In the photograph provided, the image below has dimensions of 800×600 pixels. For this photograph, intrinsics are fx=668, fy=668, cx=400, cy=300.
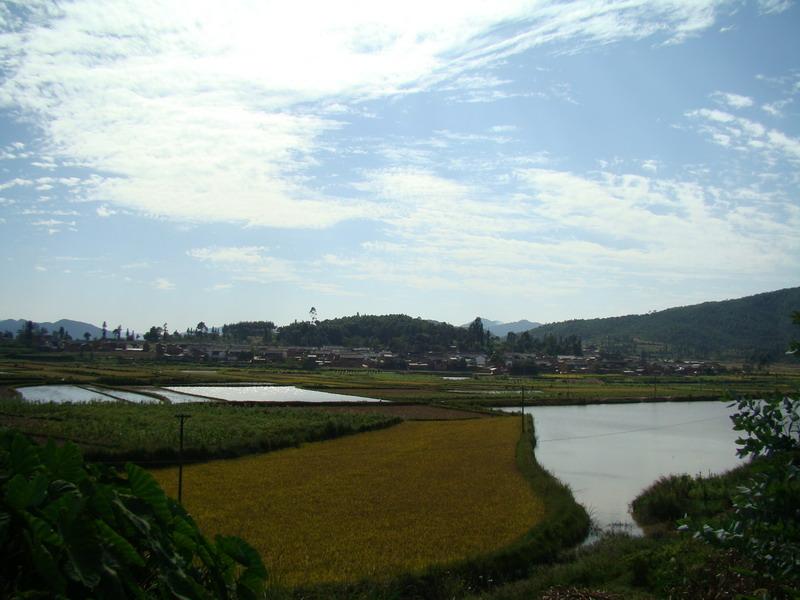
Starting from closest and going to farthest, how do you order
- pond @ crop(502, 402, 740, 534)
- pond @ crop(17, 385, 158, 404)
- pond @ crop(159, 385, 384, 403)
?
1. pond @ crop(502, 402, 740, 534)
2. pond @ crop(17, 385, 158, 404)
3. pond @ crop(159, 385, 384, 403)

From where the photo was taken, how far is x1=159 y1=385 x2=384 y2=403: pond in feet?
151

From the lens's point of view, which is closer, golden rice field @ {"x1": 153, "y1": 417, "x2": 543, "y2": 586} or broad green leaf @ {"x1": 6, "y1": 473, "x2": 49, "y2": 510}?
broad green leaf @ {"x1": 6, "y1": 473, "x2": 49, "y2": 510}

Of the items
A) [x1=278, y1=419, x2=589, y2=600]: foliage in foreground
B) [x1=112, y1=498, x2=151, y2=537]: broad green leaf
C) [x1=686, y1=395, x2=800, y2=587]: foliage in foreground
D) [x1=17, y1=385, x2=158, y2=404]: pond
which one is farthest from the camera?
[x1=17, y1=385, x2=158, y2=404]: pond

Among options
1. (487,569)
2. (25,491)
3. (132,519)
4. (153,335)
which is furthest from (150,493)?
(153,335)

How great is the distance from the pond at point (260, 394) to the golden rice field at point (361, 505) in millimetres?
20084

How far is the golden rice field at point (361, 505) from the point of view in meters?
12.4

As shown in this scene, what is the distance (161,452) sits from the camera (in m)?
22.0

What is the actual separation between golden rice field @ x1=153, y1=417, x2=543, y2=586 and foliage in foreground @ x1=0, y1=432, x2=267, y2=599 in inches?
325

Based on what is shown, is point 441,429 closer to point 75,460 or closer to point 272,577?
point 272,577

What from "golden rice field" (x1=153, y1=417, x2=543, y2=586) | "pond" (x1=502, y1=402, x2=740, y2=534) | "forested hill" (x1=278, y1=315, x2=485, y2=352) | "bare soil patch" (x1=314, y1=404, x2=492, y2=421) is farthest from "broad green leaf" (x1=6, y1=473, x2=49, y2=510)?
"forested hill" (x1=278, y1=315, x2=485, y2=352)

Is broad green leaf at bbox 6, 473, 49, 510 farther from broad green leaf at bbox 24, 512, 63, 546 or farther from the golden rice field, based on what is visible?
the golden rice field

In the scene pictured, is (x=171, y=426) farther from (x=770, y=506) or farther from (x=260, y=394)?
(x=770, y=506)

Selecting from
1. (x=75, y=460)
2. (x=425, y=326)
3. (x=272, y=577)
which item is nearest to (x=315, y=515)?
(x=272, y=577)

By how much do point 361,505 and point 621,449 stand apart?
17369 mm
